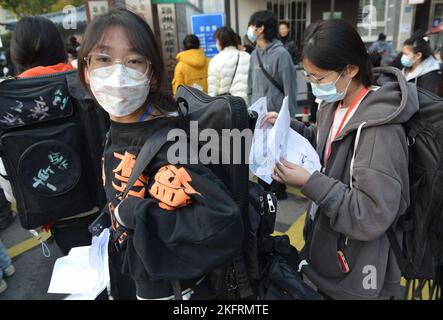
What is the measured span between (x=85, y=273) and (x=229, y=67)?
3402mm

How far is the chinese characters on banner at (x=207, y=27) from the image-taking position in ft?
21.4

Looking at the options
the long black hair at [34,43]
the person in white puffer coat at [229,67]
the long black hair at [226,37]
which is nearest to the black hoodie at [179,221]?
the long black hair at [34,43]

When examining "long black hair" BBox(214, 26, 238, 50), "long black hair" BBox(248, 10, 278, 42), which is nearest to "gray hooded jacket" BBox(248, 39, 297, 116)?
"long black hair" BBox(248, 10, 278, 42)

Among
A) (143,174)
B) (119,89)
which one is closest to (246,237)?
(143,174)

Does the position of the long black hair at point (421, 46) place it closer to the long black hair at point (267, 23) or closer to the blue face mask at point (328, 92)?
the long black hair at point (267, 23)

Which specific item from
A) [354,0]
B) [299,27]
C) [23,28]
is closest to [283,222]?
[23,28]

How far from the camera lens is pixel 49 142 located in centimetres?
175

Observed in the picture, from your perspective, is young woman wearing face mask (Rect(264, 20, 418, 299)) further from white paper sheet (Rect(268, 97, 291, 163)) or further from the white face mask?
the white face mask

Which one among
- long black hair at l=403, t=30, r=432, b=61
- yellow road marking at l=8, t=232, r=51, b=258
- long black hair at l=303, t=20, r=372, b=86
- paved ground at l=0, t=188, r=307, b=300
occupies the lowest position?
yellow road marking at l=8, t=232, r=51, b=258

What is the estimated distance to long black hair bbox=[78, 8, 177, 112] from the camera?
1.14m

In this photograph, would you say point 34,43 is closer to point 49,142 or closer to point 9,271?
point 49,142

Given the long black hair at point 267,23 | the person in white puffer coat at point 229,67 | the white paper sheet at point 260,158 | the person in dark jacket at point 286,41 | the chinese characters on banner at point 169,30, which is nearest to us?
the white paper sheet at point 260,158

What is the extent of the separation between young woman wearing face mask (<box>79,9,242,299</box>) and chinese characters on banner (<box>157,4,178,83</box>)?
4.98 m

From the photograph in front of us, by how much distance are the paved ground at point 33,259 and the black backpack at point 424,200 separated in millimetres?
1861
